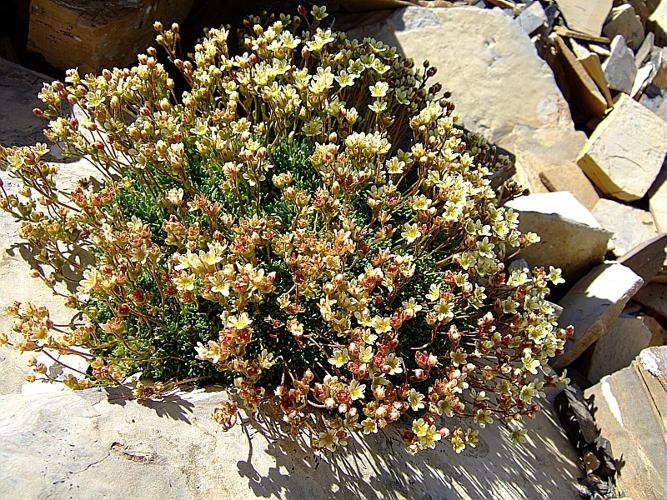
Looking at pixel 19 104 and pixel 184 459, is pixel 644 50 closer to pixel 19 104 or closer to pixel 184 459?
pixel 19 104

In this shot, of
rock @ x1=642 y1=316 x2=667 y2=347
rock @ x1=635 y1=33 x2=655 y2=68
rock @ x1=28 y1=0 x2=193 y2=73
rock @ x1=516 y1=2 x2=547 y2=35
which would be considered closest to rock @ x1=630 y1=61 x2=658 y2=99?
rock @ x1=635 y1=33 x2=655 y2=68

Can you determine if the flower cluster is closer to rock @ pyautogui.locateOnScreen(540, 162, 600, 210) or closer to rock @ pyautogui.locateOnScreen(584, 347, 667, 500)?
rock @ pyautogui.locateOnScreen(584, 347, 667, 500)

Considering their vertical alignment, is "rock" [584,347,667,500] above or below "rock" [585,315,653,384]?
above

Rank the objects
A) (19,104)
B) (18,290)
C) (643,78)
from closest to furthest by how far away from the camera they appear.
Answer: (18,290) < (19,104) < (643,78)

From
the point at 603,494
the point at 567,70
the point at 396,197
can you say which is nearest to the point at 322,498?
the point at 396,197

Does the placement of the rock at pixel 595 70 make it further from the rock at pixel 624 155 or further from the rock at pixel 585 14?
the rock at pixel 585 14

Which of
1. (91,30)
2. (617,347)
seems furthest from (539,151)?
(91,30)
